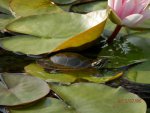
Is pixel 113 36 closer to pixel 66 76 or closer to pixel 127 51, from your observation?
pixel 127 51

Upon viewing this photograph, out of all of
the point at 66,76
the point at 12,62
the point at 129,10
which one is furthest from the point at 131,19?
the point at 12,62

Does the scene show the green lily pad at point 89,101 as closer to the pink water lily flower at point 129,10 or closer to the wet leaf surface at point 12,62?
the wet leaf surface at point 12,62

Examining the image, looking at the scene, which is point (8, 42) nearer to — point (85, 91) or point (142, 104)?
point (85, 91)

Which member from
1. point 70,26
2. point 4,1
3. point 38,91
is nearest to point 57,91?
point 38,91

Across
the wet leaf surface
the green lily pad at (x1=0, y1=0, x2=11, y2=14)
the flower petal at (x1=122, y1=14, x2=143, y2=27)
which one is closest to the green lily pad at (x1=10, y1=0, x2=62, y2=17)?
the green lily pad at (x1=0, y1=0, x2=11, y2=14)

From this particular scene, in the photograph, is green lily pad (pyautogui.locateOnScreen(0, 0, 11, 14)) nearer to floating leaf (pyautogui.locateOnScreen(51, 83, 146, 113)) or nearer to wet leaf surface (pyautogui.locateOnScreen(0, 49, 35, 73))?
wet leaf surface (pyautogui.locateOnScreen(0, 49, 35, 73))

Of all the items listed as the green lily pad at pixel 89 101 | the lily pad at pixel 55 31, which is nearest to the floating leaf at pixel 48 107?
the green lily pad at pixel 89 101
